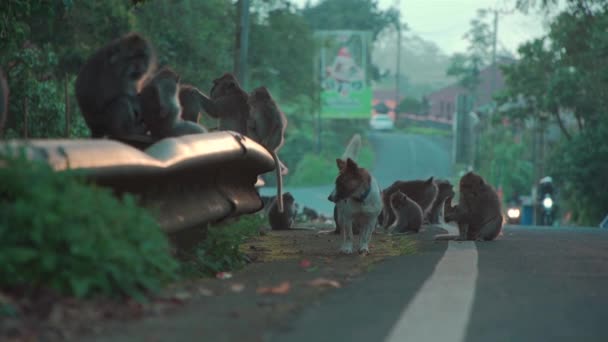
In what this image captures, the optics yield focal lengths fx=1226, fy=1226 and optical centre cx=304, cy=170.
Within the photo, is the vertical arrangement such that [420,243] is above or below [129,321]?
below

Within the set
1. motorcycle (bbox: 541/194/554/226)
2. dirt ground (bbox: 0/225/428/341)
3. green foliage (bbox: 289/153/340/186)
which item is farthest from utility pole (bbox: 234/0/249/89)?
green foliage (bbox: 289/153/340/186)

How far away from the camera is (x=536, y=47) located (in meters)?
54.5

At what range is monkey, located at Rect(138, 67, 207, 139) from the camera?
964cm

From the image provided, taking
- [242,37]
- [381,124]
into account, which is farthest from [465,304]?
[381,124]

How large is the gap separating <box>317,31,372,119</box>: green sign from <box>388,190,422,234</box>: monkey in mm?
76325

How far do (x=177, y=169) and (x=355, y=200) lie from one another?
345 centimetres

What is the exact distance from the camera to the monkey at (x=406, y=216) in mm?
15992

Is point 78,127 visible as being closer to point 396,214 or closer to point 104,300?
point 396,214

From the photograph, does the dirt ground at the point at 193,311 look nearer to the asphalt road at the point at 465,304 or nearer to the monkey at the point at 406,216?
the asphalt road at the point at 465,304

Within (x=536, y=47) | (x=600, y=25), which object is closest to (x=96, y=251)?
(x=600, y=25)

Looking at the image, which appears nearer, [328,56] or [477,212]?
[477,212]

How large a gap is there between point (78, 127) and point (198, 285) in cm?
1914

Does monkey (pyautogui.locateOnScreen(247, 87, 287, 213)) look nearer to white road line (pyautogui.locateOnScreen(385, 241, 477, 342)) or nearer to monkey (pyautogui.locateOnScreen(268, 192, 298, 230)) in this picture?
monkey (pyautogui.locateOnScreen(268, 192, 298, 230))

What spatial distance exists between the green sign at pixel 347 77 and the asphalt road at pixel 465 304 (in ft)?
271
